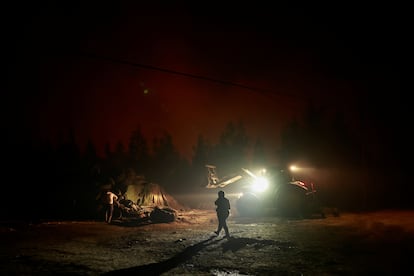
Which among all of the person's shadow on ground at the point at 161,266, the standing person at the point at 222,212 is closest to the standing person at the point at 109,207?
the standing person at the point at 222,212

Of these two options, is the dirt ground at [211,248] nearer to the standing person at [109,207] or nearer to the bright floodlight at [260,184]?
the standing person at [109,207]

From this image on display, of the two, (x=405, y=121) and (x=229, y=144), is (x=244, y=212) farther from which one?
(x=229, y=144)

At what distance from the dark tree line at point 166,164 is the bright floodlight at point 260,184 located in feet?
6.92

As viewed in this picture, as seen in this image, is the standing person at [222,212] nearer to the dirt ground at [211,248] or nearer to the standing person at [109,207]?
the dirt ground at [211,248]

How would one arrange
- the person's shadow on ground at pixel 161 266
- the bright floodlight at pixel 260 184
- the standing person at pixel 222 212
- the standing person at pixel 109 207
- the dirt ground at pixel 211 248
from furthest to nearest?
the bright floodlight at pixel 260 184 < the standing person at pixel 109 207 < the standing person at pixel 222 212 < the dirt ground at pixel 211 248 < the person's shadow on ground at pixel 161 266

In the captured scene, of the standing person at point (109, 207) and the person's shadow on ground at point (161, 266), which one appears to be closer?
the person's shadow on ground at point (161, 266)

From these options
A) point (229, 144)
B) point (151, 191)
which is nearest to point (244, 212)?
point (151, 191)

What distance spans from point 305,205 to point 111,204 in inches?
418

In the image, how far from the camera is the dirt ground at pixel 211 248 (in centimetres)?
955

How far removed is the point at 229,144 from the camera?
302 ft

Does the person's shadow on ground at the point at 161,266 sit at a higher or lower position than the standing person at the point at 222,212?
lower

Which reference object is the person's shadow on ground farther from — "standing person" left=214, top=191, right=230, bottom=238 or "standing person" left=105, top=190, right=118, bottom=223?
"standing person" left=105, top=190, right=118, bottom=223

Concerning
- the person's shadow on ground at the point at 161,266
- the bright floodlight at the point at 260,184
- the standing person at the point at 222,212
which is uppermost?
the bright floodlight at the point at 260,184

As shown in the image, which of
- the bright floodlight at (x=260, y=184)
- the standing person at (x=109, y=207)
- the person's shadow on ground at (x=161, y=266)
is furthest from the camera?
the bright floodlight at (x=260, y=184)
